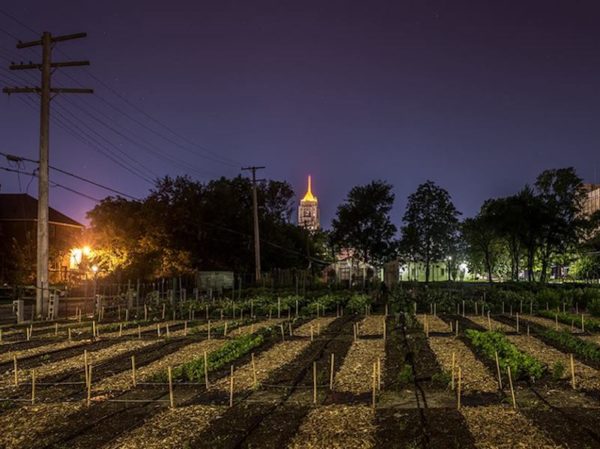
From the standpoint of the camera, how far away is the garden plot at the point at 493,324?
17664 mm

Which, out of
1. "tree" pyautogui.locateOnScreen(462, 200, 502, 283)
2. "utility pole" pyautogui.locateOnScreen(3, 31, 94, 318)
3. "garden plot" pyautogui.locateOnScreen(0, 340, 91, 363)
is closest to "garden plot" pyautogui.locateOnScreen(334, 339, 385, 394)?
"garden plot" pyautogui.locateOnScreen(0, 340, 91, 363)

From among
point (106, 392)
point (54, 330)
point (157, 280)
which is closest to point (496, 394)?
point (106, 392)

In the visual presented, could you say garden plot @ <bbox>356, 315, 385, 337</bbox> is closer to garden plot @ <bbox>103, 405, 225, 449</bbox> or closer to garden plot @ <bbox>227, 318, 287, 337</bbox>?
garden plot @ <bbox>227, 318, 287, 337</bbox>

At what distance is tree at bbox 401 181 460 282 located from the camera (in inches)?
2731

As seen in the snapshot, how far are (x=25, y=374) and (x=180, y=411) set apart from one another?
16.6 ft

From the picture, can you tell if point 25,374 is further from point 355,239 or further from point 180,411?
point 355,239

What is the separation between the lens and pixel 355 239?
75.0 meters

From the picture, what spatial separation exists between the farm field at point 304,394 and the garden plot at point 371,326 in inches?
47.3

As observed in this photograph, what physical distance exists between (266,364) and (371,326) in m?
7.36

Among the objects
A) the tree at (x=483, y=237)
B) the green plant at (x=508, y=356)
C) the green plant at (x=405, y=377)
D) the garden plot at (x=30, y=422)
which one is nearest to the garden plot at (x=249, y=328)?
the green plant at (x=508, y=356)

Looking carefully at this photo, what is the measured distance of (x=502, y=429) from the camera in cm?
720

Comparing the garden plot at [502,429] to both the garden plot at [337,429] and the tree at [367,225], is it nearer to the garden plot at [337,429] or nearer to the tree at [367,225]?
the garden plot at [337,429]

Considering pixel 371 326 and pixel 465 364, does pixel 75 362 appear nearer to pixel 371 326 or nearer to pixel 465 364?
pixel 465 364

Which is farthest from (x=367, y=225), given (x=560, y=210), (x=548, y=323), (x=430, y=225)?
(x=548, y=323)
